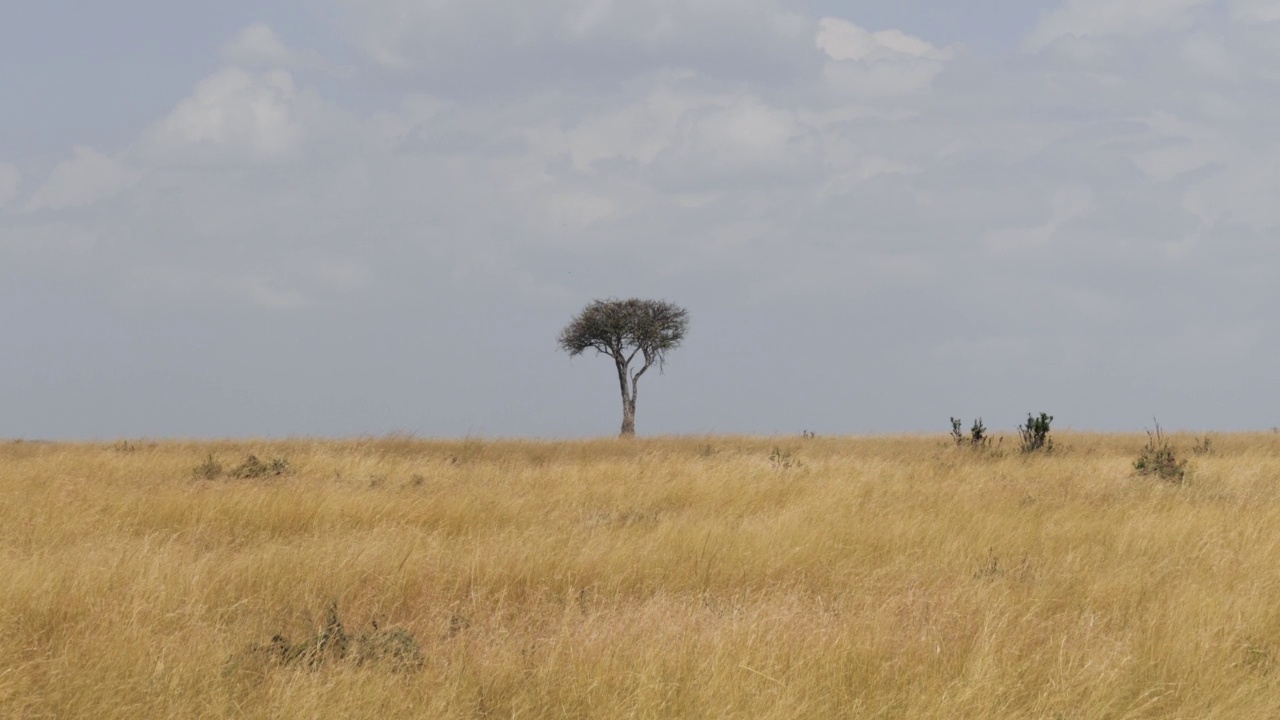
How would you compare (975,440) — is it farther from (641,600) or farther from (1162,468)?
(641,600)

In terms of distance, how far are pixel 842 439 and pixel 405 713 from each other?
25989 mm

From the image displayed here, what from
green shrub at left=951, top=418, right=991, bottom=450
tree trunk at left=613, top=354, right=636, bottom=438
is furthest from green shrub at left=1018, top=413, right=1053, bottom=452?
tree trunk at left=613, top=354, right=636, bottom=438

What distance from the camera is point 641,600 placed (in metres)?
7.43

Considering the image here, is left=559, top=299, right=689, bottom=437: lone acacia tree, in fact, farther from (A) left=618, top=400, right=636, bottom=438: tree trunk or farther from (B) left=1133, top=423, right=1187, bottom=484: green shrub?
(B) left=1133, top=423, right=1187, bottom=484: green shrub

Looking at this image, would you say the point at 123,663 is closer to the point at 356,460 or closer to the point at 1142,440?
the point at 356,460

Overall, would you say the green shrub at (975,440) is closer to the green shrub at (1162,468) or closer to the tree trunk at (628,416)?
the green shrub at (1162,468)

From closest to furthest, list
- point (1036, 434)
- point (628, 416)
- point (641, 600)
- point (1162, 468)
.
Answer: point (641, 600)
point (1162, 468)
point (1036, 434)
point (628, 416)

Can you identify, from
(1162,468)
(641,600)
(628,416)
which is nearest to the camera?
(641,600)

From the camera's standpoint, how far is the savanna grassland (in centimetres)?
507

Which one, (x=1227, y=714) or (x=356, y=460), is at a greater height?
(x=356, y=460)

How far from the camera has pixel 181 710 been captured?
4.77 meters

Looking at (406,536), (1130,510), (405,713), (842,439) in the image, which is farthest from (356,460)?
(842,439)

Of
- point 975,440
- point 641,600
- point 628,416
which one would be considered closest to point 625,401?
point 628,416

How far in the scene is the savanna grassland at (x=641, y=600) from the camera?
5070 millimetres
